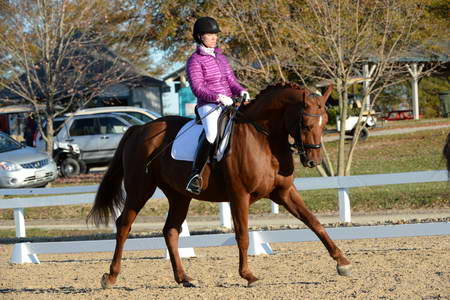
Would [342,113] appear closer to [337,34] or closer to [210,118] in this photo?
[337,34]

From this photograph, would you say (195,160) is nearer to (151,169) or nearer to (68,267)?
(151,169)

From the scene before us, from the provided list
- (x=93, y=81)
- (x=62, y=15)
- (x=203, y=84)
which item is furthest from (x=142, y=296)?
(x=93, y=81)

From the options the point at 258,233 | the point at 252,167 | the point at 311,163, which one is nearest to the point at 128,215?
the point at 252,167

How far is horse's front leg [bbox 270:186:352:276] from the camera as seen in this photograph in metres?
7.98

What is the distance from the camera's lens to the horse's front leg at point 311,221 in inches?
314

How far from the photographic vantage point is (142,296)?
317 inches

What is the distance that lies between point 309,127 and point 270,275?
2.09 metres

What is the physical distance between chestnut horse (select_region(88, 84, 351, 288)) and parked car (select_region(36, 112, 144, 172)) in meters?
18.1

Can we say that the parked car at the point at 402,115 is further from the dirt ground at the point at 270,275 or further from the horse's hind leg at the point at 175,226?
the horse's hind leg at the point at 175,226

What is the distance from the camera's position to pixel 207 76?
850cm

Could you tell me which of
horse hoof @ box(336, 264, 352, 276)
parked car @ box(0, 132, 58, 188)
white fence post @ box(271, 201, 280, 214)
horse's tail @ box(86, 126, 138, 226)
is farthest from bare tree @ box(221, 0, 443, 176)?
horse hoof @ box(336, 264, 352, 276)

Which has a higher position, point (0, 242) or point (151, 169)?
point (151, 169)

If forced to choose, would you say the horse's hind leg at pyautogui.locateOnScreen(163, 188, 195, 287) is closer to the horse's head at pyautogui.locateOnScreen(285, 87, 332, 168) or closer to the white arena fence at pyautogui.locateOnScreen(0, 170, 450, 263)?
the white arena fence at pyautogui.locateOnScreen(0, 170, 450, 263)

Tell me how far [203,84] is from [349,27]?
9.59 metres
